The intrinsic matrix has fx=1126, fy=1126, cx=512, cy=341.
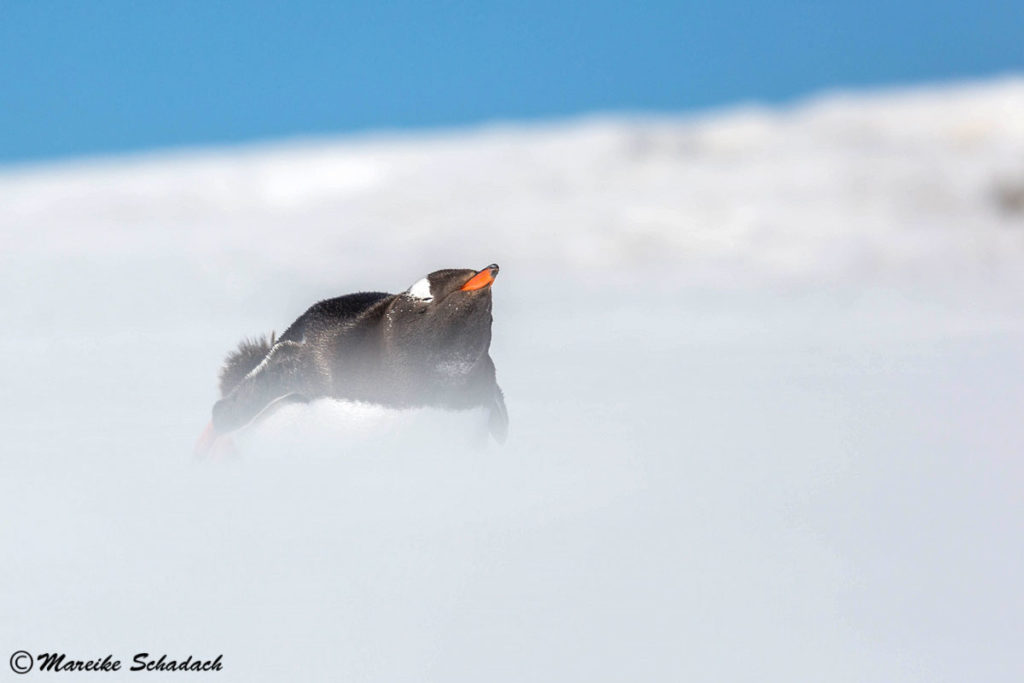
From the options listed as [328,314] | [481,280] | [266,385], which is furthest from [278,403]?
[481,280]

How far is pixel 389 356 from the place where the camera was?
212cm

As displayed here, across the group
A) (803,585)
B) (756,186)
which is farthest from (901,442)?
(756,186)

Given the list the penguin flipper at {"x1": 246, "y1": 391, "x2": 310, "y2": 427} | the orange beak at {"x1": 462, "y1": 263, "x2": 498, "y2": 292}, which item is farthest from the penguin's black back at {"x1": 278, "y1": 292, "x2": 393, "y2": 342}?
the orange beak at {"x1": 462, "y1": 263, "x2": 498, "y2": 292}

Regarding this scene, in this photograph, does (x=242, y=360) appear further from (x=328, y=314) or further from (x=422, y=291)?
(x=422, y=291)

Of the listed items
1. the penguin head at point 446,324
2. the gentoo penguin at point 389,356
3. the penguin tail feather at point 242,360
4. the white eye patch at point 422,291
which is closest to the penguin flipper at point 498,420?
the gentoo penguin at point 389,356

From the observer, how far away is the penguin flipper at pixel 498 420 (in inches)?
88.5

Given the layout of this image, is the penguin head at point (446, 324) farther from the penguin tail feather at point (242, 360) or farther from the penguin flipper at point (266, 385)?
the penguin tail feather at point (242, 360)

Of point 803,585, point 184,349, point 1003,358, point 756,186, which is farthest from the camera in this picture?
point 756,186

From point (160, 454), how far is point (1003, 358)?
2.46m

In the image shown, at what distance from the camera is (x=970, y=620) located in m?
1.42

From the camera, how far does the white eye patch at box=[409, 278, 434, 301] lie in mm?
2127

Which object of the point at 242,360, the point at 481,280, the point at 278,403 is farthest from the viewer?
the point at 242,360

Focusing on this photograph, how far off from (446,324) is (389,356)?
0.43 ft

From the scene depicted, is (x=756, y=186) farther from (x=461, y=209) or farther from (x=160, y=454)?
(x=160, y=454)
